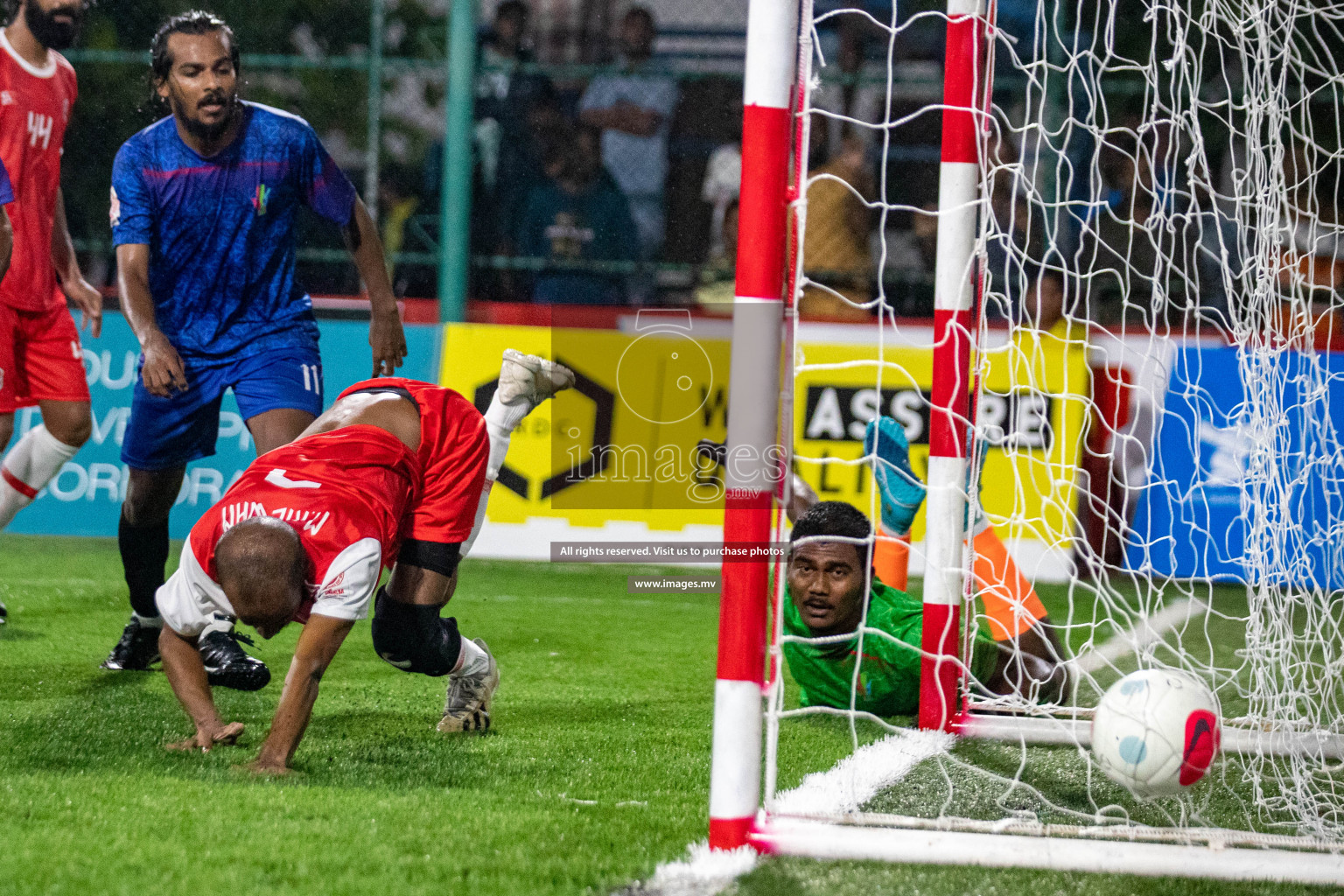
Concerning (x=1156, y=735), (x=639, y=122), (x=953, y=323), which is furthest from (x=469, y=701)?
(x=639, y=122)

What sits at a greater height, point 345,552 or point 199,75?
point 199,75

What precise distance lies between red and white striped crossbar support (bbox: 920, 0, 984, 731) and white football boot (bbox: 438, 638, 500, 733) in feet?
3.81

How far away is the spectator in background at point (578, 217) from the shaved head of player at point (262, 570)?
5017 millimetres

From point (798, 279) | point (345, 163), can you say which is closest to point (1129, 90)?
point (345, 163)

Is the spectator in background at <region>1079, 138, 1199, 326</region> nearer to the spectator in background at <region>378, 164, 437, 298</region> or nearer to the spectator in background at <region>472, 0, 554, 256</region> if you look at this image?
the spectator in background at <region>472, 0, 554, 256</region>

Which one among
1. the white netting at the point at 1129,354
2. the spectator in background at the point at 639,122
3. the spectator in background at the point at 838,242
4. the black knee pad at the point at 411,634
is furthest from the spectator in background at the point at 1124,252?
the black knee pad at the point at 411,634

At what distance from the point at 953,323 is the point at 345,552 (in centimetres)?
160

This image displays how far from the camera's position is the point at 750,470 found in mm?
2408

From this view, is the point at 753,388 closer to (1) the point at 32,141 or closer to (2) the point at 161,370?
(2) the point at 161,370

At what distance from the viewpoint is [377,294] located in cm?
482

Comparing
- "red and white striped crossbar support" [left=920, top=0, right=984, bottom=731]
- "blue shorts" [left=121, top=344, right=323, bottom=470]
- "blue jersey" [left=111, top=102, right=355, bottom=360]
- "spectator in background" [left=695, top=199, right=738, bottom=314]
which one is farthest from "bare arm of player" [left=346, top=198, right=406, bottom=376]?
"spectator in background" [left=695, top=199, right=738, bottom=314]

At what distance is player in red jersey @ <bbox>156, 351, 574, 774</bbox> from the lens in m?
2.82

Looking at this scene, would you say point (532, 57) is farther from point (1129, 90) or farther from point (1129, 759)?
point (1129, 759)

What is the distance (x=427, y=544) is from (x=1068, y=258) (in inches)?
176
